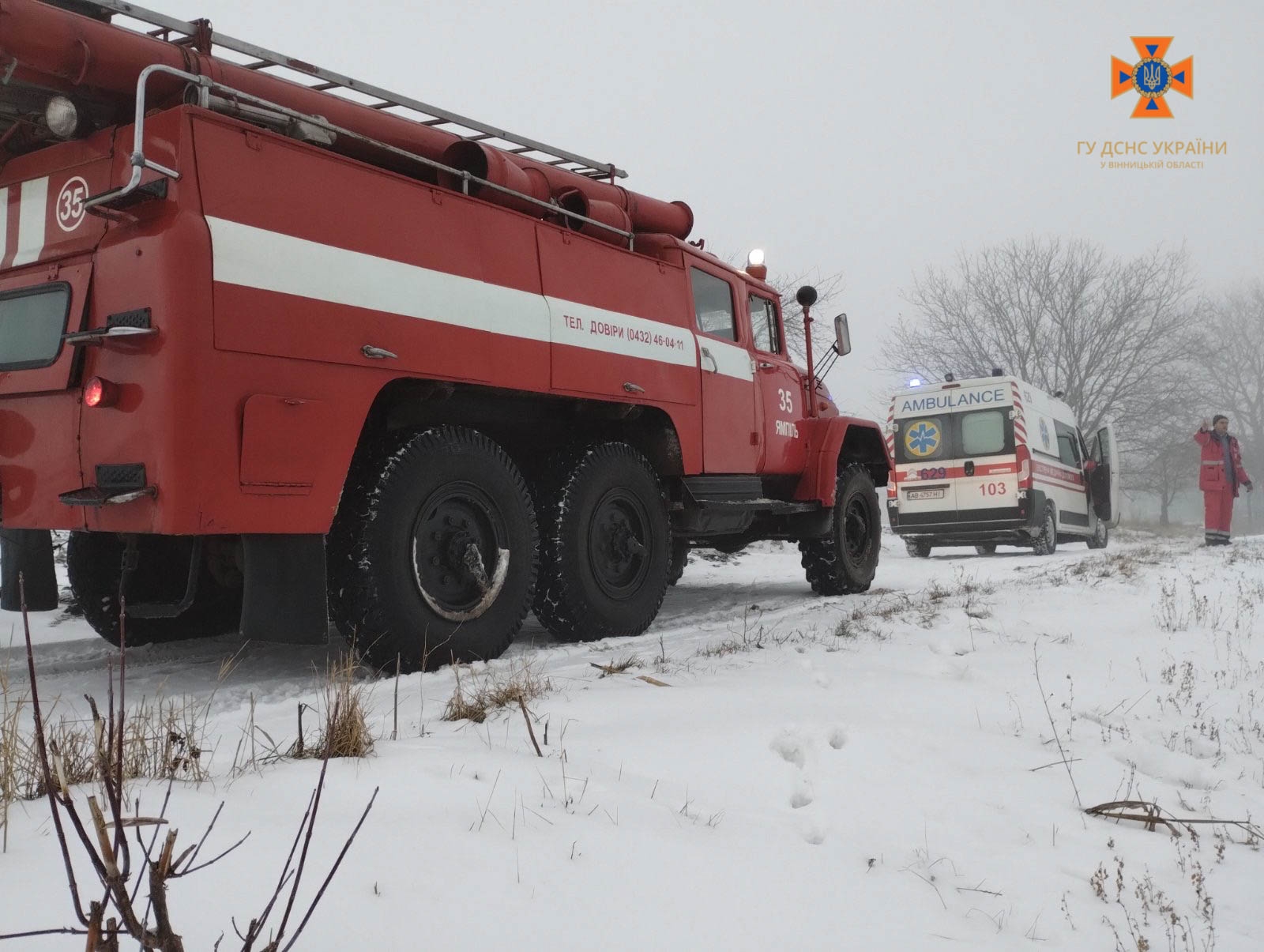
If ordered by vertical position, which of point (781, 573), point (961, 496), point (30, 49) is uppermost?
point (30, 49)

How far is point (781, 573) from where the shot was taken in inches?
423

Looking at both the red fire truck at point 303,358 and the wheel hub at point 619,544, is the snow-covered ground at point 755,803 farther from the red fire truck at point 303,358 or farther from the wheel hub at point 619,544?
the wheel hub at point 619,544

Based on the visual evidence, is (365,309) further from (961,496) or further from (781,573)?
(961,496)

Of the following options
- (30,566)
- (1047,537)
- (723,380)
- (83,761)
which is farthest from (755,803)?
(1047,537)

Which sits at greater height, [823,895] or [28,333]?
[28,333]

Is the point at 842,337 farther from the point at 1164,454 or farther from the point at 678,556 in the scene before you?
the point at 1164,454

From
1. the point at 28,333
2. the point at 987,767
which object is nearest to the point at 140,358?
the point at 28,333

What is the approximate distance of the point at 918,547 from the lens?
1408 cm

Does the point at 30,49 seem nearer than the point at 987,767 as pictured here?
No

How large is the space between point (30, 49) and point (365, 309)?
4.76ft

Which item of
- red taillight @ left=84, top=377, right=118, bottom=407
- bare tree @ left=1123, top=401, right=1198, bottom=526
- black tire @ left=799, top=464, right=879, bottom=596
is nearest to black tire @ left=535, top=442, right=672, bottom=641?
red taillight @ left=84, top=377, right=118, bottom=407

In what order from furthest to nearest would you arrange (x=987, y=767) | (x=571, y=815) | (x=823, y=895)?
1. (x=987, y=767)
2. (x=571, y=815)
3. (x=823, y=895)

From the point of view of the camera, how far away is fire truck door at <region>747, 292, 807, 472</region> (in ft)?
22.5

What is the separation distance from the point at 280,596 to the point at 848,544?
219 inches
